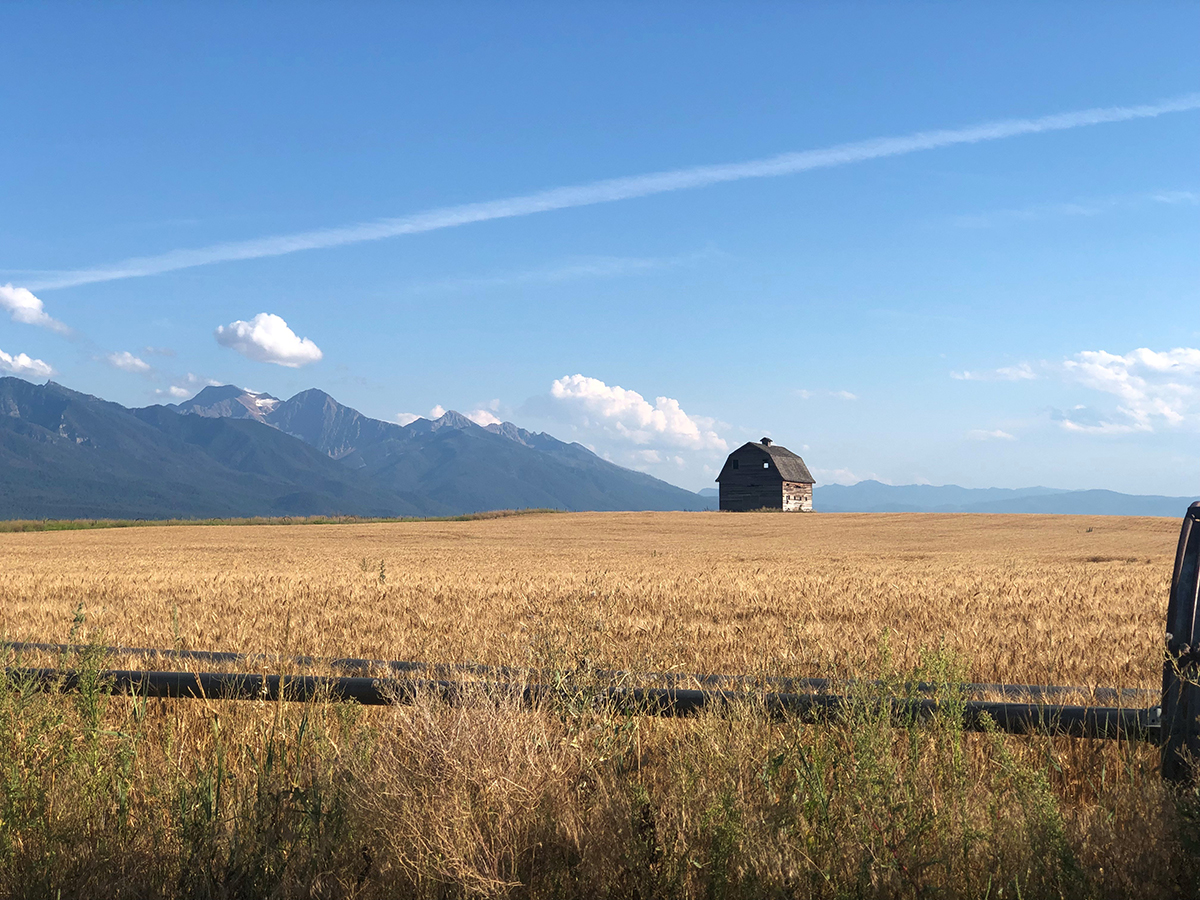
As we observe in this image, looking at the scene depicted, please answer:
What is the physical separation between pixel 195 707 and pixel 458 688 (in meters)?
2.66

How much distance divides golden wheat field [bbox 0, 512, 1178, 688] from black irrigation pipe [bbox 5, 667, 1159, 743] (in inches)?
10.8

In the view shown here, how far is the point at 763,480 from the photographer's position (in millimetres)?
91312

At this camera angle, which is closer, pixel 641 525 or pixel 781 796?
pixel 781 796

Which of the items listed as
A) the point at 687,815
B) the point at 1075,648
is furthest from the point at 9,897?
the point at 1075,648

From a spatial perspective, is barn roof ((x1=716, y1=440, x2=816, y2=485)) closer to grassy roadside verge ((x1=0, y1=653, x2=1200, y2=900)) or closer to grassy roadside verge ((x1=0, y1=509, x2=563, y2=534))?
grassy roadside verge ((x1=0, y1=509, x2=563, y2=534))

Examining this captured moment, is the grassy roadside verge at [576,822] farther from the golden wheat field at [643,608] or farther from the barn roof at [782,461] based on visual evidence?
the barn roof at [782,461]

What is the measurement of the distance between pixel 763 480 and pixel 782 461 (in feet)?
13.1

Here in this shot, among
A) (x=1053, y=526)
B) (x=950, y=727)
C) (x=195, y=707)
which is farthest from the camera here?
(x=1053, y=526)

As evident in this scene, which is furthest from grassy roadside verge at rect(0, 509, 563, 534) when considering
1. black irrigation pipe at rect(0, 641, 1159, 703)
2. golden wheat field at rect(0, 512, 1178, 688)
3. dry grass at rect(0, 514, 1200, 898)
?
dry grass at rect(0, 514, 1200, 898)

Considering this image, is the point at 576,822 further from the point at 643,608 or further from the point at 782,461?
the point at 782,461

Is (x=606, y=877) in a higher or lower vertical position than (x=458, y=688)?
lower

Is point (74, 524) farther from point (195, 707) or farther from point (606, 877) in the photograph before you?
point (606, 877)

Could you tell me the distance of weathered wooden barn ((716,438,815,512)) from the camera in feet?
297

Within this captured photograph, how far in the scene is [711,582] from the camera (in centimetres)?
1692
